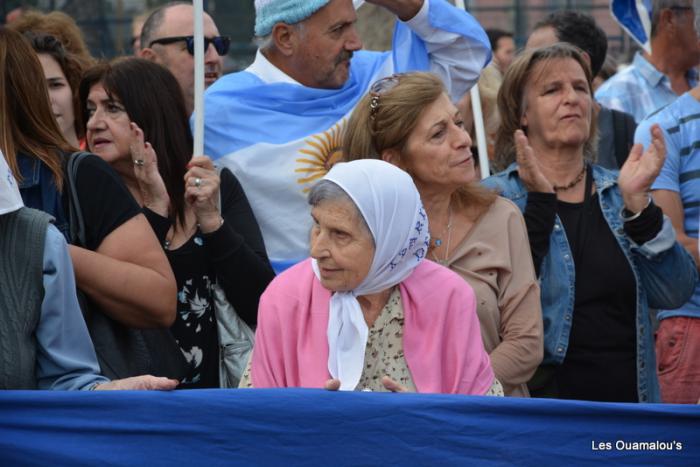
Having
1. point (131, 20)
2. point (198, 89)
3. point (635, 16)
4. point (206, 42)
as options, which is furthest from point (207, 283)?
point (131, 20)

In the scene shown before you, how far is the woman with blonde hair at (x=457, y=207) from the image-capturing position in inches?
175

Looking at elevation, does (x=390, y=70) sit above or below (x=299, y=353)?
above

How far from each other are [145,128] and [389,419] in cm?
193

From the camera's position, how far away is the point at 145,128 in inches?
194

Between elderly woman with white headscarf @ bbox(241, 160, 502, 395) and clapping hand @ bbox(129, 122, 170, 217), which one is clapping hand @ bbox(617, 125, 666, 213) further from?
clapping hand @ bbox(129, 122, 170, 217)

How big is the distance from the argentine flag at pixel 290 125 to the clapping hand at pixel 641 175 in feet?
2.85

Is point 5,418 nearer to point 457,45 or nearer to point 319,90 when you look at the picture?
point 319,90

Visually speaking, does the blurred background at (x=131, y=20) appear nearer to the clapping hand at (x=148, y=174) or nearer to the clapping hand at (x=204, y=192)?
the clapping hand at (x=148, y=174)

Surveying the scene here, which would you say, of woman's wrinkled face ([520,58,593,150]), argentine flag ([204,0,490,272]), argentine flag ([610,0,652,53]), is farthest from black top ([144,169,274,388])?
argentine flag ([610,0,652,53])

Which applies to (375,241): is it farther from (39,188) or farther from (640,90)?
(640,90)

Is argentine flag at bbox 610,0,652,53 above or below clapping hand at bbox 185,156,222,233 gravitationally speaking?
above

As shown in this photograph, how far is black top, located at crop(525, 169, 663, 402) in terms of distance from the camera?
4836mm

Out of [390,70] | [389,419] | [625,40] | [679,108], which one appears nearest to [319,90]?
[390,70]

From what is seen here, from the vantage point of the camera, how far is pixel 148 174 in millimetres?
4645
